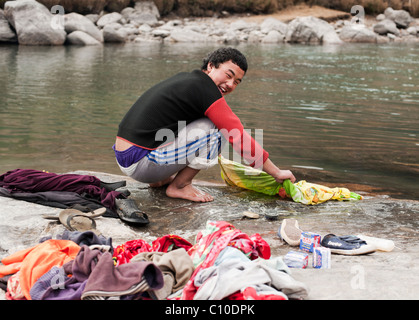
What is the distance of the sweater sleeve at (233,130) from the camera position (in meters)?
3.82

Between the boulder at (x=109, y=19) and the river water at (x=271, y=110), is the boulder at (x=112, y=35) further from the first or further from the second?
the river water at (x=271, y=110)

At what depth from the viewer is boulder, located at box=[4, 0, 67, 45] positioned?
20391 mm

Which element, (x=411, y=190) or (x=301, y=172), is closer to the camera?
(x=411, y=190)

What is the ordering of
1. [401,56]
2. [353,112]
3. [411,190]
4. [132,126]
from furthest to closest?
[401,56], [353,112], [411,190], [132,126]

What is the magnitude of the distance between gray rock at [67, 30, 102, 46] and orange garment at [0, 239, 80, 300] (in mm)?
20518

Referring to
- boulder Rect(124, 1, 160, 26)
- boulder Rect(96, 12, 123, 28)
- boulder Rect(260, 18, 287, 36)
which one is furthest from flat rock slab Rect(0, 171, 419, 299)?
boulder Rect(124, 1, 160, 26)

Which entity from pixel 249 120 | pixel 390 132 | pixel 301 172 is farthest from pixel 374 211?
pixel 249 120

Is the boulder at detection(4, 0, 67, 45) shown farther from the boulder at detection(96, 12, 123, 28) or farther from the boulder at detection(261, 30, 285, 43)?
the boulder at detection(261, 30, 285, 43)

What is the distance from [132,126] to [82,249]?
1571 millimetres

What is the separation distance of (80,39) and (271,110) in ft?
50.0
